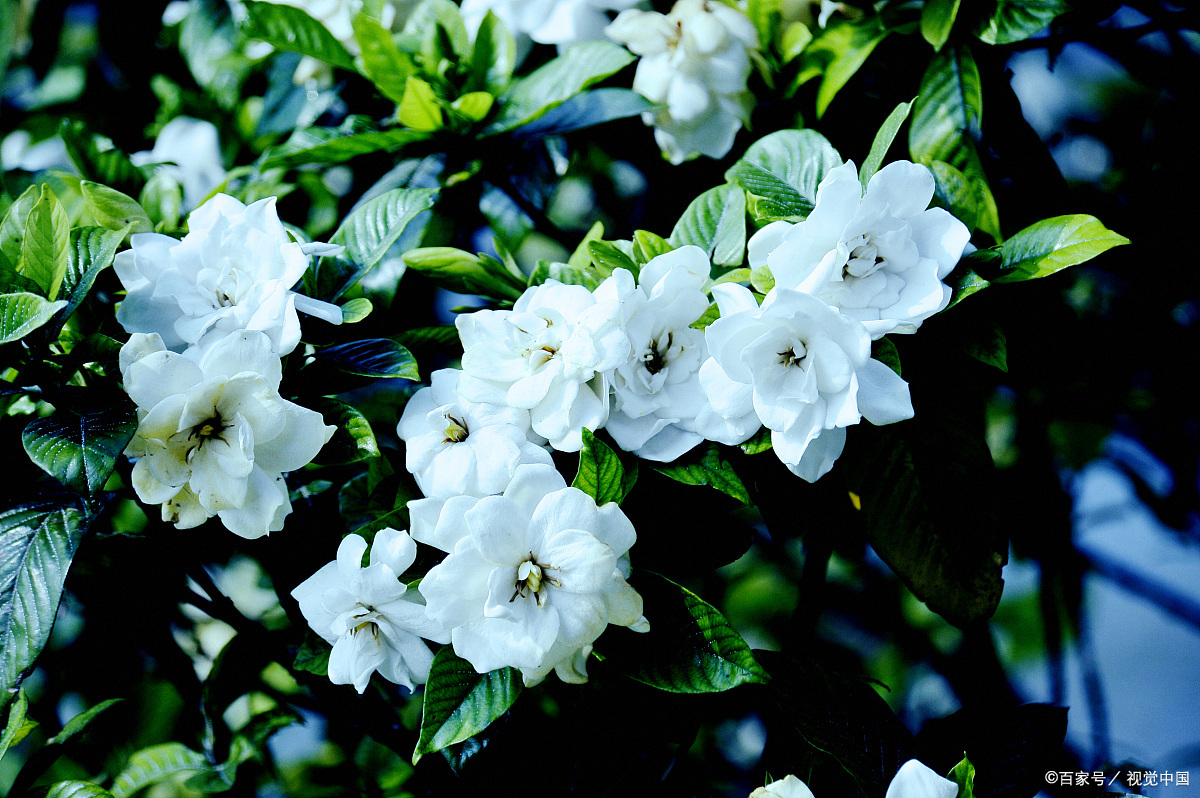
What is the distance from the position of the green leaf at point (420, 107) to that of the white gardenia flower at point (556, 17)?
14cm

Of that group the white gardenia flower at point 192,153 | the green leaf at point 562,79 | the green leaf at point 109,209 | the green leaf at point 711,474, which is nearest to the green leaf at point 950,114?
the green leaf at point 562,79

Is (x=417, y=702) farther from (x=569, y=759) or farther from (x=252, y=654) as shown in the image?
(x=569, y=759)

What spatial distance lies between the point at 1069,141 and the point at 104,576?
4.25 feet

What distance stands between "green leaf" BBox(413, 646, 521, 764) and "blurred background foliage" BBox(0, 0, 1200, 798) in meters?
0.21

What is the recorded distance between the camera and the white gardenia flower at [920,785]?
0.59 metres

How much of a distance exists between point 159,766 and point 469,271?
2.18 ft

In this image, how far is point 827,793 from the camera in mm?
740

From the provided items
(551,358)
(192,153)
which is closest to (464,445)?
(551,358)

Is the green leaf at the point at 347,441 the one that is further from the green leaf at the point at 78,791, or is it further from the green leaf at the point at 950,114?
the green leaf at the point at 950,114

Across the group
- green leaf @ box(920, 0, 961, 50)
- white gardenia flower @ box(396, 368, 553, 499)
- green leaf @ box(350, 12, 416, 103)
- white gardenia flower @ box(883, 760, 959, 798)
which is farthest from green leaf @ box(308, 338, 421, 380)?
green leaf @ box(920, 0, 961, 50)

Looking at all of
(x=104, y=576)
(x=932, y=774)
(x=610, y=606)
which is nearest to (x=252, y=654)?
(x=104, y=576)

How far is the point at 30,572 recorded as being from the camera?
24.3 inches

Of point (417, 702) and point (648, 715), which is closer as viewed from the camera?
point (648, 715)

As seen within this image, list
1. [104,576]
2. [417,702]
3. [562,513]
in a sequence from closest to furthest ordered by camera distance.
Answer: [562,513], [104,576], [417,702]
